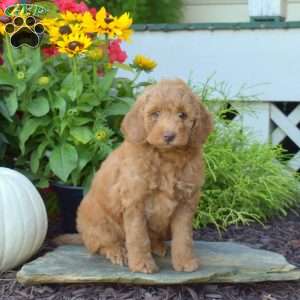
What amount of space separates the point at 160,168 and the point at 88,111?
1.01 m

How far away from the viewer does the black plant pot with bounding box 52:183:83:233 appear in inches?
170

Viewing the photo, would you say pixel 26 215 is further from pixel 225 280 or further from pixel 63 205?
pixel 225 280

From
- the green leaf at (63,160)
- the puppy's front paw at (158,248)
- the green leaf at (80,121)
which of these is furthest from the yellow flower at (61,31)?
the puppy's front paw at (158,248)

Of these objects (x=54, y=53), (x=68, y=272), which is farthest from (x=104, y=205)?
(x=54, y=53)

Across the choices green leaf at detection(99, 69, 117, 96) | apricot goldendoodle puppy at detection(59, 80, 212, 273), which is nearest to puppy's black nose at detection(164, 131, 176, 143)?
apricot goldendoodle puppy at detection(59, 80, 212, 273)

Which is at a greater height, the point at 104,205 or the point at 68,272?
the point at 104,205

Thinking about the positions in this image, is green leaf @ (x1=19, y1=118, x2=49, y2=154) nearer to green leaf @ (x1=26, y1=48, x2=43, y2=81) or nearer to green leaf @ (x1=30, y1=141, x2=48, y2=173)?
green leaf @ (x1=30, y1=141, x2=48, y2=173)

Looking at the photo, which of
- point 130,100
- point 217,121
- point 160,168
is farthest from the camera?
point 217,121

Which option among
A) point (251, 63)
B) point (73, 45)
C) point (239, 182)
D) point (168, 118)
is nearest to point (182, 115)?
point (168, 118)

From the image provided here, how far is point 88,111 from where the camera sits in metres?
4.24

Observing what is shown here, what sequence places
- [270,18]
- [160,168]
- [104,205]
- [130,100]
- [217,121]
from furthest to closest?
1. [270,18]
2. [217,121]
3. [130,100]
4. [104,205]
5. [160,168]

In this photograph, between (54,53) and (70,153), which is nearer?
(70,153)

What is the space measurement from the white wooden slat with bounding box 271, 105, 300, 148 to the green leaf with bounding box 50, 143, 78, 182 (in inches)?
92.7

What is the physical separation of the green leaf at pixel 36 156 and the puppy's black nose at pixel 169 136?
1357mm
